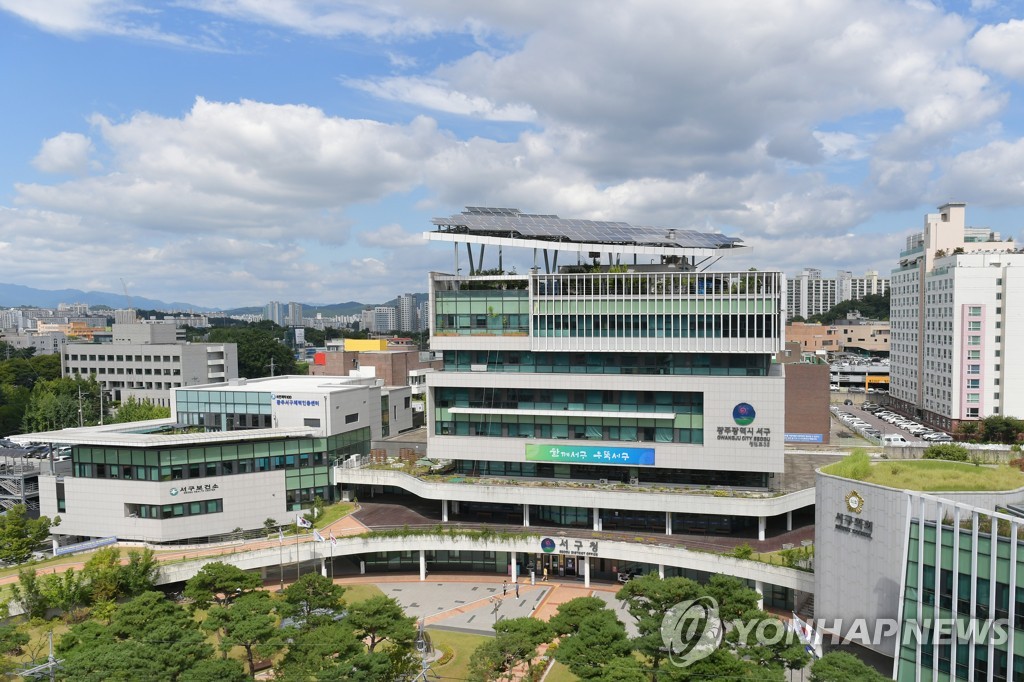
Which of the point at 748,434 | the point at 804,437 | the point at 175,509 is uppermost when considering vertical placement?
the point at 748,434

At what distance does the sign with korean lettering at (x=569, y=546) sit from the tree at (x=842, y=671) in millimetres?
20447

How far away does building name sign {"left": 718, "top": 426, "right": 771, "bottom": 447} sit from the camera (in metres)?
49.2

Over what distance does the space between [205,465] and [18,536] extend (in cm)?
1391

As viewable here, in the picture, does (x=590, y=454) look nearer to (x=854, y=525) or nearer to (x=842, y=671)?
(x=854, y=525)

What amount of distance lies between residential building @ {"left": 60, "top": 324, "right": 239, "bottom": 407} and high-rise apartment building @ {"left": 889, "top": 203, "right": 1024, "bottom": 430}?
113597 millimetres

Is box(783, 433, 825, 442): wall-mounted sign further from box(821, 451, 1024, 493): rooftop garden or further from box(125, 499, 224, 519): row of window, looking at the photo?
box(125, 499, 224, 519): row of window

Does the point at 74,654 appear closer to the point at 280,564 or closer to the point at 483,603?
the point at 280,564

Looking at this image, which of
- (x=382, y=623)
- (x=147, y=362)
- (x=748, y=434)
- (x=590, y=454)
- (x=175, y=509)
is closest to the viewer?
(x=382, y=623)

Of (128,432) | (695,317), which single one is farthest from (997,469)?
(128,432)

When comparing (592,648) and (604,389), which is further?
(604,389)

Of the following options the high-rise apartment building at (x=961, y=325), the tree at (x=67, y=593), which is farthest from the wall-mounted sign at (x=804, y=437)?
the tree at (x=67, y=593)

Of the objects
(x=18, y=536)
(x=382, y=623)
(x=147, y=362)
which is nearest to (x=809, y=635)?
(x=382, y=623)

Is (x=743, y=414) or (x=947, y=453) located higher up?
(x=743, y=414)

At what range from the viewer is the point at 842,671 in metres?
27.6
